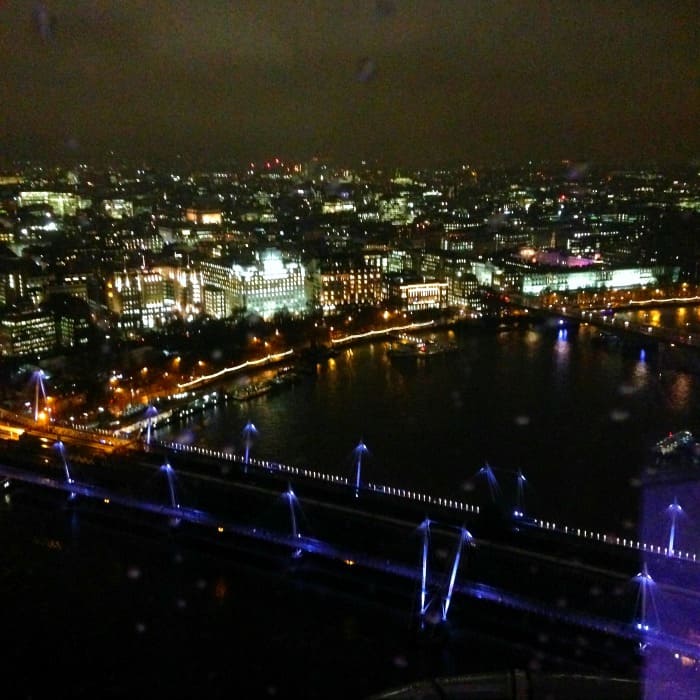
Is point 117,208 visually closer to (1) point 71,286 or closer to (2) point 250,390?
(1) point 71,286

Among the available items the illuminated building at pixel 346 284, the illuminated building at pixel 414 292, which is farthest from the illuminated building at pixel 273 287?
the illuminated building at pixel 414 292

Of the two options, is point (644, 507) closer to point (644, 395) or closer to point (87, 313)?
point (644, 395)

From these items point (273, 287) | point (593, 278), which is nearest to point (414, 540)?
point (273, 287)

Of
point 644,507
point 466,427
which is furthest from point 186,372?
point 644,507

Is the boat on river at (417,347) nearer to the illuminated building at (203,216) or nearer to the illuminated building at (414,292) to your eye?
the illuminated building at (414,292)

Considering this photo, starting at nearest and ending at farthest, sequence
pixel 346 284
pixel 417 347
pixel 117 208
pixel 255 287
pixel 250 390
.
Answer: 1. pixel 250 390
2. pixel 417 347
3. pixel 255 287
4. pixel 346 284
5. pixel 117 208

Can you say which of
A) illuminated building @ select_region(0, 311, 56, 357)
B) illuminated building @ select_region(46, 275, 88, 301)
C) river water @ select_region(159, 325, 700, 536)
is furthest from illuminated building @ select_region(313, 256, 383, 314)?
illuminated building @ select_region(0, 311, 56, 357)

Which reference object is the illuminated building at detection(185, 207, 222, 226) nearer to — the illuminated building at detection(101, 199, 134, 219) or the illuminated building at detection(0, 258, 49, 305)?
the illuminated building at detection(101, 199, 134, 219)
